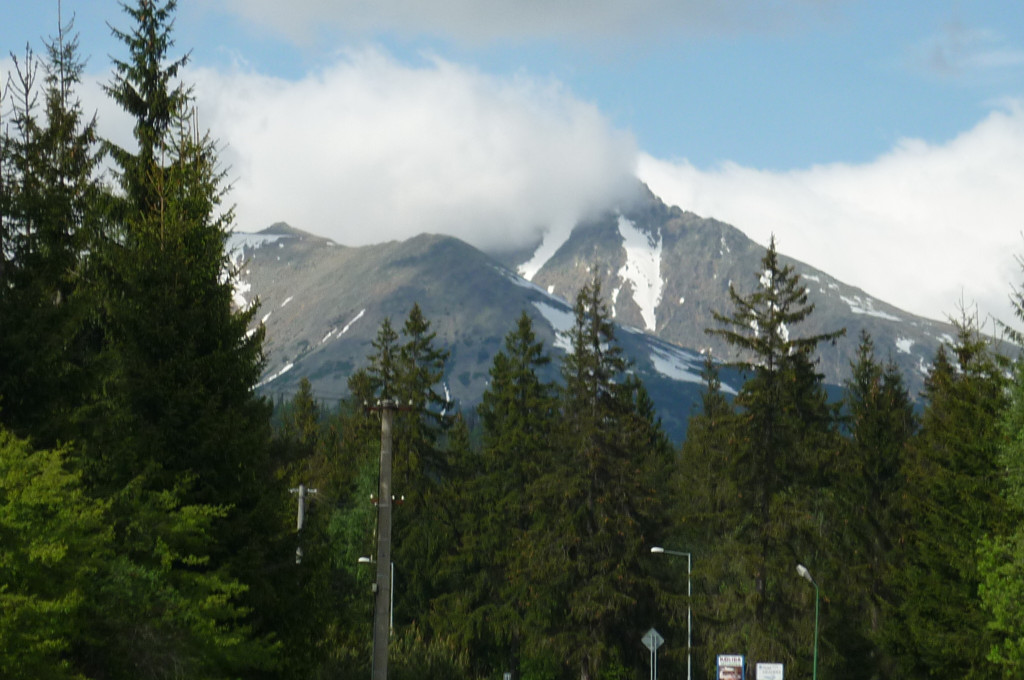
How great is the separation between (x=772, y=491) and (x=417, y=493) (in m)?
25.2

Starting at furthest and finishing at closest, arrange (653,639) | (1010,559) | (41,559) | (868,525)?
(868,525)
(653,639)
(1010,559)
(41,559)

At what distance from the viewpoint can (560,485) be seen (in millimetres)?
58656

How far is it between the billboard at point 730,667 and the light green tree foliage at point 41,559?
27598mm

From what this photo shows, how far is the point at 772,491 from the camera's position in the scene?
4934 cm

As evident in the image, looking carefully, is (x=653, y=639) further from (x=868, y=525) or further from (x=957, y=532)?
(x=957, y=532)

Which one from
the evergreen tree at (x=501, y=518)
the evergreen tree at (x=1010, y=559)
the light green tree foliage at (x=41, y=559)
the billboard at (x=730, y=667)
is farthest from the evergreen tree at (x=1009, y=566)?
the evergreen tree at (x=501, y=518)

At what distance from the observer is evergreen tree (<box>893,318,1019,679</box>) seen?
42.0 metres

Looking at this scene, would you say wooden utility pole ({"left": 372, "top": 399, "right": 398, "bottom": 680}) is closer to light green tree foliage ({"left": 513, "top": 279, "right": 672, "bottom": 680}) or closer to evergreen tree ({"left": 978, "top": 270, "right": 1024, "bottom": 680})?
evergreen tree ({"left": 978, "top": 270, "right": 1024, "bottom": 680})

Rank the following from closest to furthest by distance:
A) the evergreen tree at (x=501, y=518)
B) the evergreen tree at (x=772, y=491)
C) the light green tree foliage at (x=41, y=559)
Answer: the light green tree foliage at (x=41, y=559) → the evergreen tree at (x=772, y=491) → the evergreen tree at (x=501, y=518)

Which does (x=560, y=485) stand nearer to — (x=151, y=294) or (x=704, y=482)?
(x=704, y=482)

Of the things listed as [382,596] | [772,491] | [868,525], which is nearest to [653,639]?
[772,491]

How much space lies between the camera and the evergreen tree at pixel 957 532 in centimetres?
4203

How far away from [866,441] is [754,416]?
1360cm

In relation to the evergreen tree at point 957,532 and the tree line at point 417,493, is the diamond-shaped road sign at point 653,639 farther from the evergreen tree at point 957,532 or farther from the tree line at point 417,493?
the evergreen tree at point 957,532
